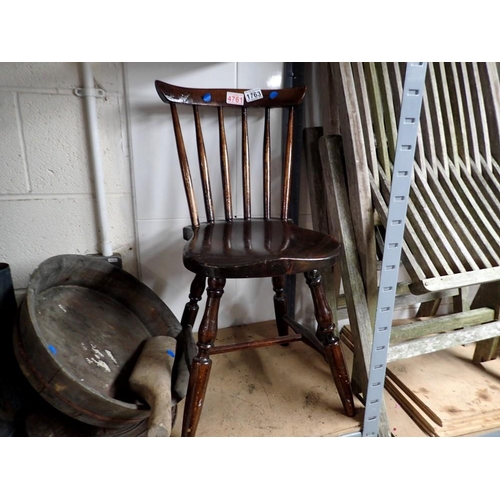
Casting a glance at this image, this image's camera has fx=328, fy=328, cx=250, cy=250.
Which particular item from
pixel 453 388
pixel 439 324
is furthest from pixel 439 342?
pixel 453 388

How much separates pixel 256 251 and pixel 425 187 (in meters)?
0.47

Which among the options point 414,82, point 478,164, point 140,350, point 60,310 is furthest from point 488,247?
point 60,310

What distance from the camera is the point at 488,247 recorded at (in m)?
0.74

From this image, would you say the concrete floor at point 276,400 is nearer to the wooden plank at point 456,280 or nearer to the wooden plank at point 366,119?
the wooden plank at point 456,280

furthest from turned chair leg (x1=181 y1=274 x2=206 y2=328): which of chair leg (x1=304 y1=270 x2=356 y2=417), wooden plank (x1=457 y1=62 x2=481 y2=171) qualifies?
wooden plank (x1=457 y1=62 x2=481 y2=171)

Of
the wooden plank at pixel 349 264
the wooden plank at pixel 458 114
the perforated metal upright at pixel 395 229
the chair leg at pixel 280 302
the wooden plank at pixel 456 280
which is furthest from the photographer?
the chair leg at pixel 280 302

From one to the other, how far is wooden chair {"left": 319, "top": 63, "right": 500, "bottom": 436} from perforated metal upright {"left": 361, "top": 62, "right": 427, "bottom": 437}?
0.07m

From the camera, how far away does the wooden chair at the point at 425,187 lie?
0.73 meters

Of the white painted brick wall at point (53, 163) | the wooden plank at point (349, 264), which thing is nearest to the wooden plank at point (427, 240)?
the wooden plank at point (349, 264)

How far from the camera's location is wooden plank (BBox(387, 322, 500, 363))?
71cm

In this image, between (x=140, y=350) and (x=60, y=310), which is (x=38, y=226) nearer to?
(x=60, y=310)

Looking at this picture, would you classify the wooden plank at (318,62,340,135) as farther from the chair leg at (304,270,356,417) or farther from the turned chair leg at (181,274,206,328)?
the turned chair leg at (181,274,206,328)

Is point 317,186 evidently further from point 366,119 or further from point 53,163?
point 53,163

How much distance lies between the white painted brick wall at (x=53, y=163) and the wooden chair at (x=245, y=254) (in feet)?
0.66
